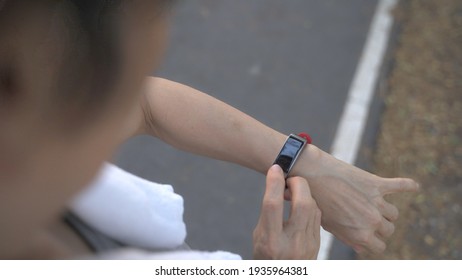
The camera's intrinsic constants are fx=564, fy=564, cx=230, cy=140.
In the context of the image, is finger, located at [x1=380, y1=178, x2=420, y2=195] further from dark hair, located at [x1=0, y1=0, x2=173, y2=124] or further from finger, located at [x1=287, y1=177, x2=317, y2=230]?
dark hair, located at [x1=0, y1=0, x2=173, y2=124]

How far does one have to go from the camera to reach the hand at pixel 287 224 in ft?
3.22

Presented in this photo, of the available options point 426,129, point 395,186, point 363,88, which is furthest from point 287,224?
point 363,88

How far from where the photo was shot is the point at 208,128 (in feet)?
3.76

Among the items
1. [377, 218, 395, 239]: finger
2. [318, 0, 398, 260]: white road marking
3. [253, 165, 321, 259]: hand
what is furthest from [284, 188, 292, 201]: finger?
[318, 0, 398, 260]: white road marking

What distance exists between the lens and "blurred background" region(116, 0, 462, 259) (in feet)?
7.39

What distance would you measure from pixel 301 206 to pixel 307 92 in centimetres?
171

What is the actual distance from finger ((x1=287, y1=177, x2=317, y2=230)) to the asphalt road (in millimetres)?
1054

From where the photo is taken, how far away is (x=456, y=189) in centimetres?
234

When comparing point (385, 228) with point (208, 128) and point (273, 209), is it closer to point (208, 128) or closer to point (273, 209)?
point (273, 209)

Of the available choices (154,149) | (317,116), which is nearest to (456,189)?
(317,116)

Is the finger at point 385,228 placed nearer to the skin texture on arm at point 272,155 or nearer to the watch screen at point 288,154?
the skin texture on arm at point 272,155
